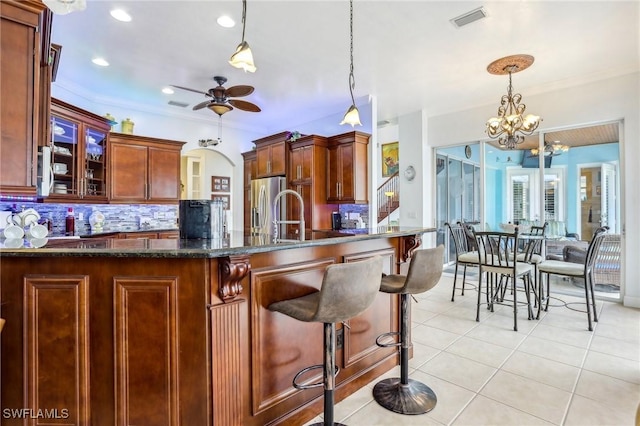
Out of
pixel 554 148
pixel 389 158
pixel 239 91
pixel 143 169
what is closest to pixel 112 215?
pixel 143 169

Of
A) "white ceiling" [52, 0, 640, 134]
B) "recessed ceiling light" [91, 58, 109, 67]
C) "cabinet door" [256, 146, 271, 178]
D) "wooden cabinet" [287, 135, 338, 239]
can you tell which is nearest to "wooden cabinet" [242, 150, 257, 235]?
"cabinet door" [256, 146, 271, 178]

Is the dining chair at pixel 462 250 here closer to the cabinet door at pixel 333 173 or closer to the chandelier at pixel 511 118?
the chandelier at pixel 511 118

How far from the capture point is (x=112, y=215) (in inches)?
201

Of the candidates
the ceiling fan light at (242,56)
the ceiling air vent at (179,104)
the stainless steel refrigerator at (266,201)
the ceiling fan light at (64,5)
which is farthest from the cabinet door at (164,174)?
the ceiling fan light at (64,5)

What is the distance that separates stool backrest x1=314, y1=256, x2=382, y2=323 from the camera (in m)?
1.45

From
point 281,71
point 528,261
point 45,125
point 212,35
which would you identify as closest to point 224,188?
point 281,71

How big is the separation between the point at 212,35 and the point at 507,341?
4.13 m

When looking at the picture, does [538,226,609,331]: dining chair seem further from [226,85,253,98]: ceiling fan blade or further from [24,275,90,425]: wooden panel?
[24,275,90,425]: wooden panel

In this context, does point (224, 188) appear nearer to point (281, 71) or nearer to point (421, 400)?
point (281, 71)

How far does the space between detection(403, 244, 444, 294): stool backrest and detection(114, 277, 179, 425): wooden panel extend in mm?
1321

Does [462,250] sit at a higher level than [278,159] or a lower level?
lower

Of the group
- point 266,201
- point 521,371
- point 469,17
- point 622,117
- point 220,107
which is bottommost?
point 521,371

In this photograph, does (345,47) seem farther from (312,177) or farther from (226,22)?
(312,177)

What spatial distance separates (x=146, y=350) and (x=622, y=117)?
5610 millimetres
